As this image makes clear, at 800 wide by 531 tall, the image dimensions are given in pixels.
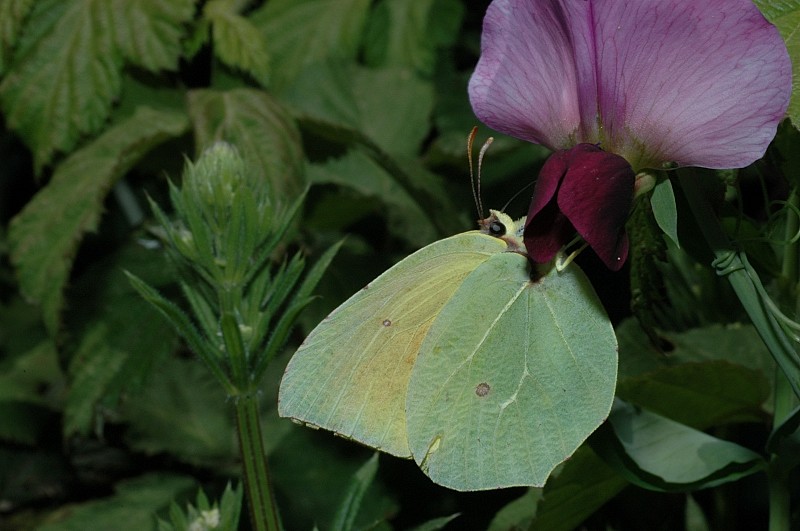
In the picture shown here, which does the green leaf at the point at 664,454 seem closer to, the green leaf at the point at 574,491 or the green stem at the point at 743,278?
the green leaf at the point at 574,491

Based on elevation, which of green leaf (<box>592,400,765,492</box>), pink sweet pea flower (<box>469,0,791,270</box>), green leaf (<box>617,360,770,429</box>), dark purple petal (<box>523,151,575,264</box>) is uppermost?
pink sweet pea flower (<box>469,0,791,270</box>)

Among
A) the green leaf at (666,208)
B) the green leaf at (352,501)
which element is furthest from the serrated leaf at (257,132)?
the green leaf at (666,208)

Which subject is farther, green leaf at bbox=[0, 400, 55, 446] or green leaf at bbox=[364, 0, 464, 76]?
green leaf at bbox=[0, 400, 55, 446]

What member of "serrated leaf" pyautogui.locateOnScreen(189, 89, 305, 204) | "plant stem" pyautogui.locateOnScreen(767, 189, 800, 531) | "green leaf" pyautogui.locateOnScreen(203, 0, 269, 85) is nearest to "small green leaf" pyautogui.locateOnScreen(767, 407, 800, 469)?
"plant stem" pyautogui.locateOnScreen(767, 189, 800, 531)

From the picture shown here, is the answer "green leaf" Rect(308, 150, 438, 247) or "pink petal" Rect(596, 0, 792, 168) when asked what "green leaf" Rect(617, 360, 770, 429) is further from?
"green leaf" Rect(308, 150, 438, 247)

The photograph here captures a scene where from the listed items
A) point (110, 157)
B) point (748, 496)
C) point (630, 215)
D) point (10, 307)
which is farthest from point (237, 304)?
point (10, 307)

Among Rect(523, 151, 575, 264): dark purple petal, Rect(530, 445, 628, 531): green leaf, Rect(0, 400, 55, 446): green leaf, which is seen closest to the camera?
Rect(523, 151, 575, 264): dark purple petal

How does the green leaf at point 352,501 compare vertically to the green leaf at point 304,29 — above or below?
below
